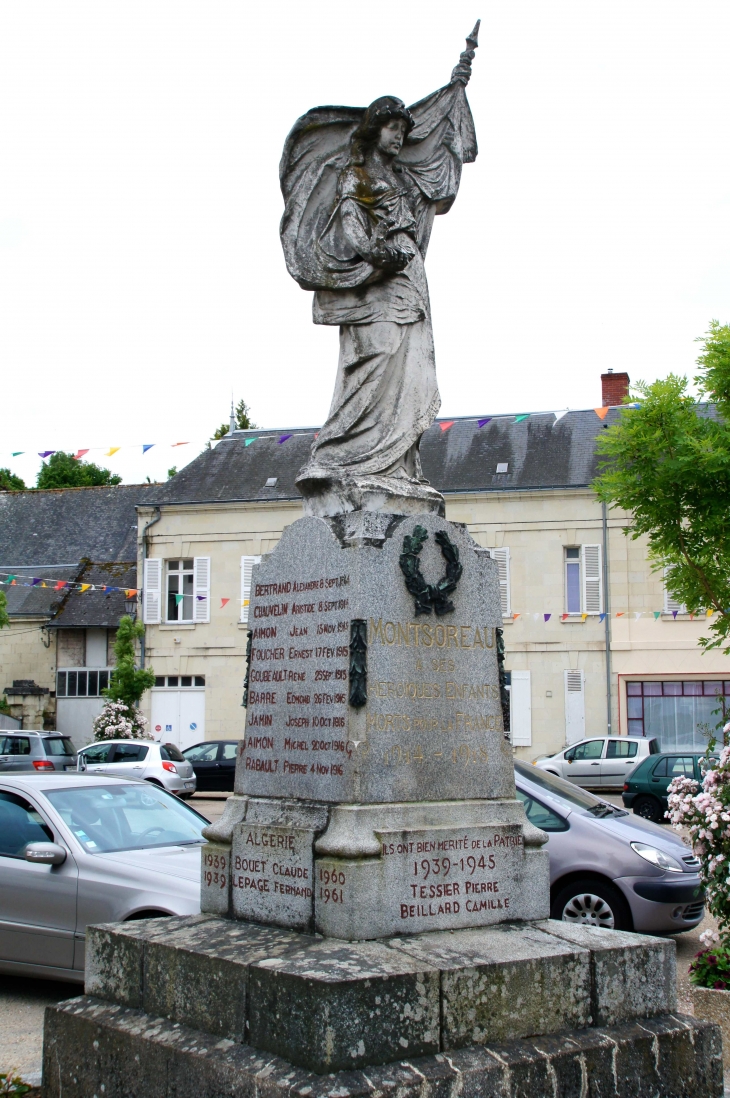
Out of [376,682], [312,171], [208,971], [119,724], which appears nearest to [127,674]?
[119,724]

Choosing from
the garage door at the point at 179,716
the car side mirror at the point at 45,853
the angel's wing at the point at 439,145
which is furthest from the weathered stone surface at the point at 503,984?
the garage door at the point at 179,716

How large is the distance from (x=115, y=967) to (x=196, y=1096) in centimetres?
100

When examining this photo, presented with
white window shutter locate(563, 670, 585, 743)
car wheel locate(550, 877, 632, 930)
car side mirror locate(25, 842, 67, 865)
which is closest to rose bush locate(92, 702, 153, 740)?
white window shutter locate(563, 670, 585, 743)

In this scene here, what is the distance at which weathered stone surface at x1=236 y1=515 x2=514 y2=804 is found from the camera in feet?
16.9

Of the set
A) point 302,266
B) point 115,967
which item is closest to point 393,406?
point 302,266

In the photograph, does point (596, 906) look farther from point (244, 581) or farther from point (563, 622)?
point (244, 581)

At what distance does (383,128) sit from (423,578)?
2.44 metres

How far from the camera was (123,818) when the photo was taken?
27.6 ft

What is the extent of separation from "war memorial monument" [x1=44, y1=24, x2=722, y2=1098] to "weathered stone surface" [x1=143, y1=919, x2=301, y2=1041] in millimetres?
14

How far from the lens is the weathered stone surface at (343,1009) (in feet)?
13.7

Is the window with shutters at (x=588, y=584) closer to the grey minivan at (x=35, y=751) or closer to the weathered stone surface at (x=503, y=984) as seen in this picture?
the grey minivan at (x=35, y=751)

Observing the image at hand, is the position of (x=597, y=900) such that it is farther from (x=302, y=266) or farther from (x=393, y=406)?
(x=302, y=266)

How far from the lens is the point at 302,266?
20.1ft

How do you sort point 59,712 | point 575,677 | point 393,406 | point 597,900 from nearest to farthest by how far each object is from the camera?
1. point 393,406
2. point 597,900
3. point 575,677
4. point 59,712
